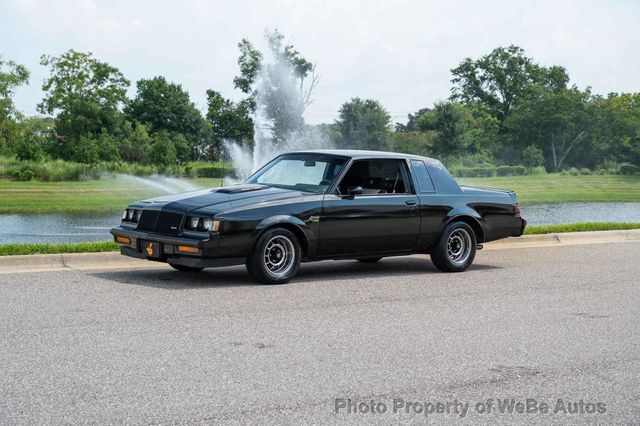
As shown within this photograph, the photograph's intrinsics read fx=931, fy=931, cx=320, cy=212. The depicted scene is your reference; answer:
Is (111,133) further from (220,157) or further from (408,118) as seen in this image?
(408,118)

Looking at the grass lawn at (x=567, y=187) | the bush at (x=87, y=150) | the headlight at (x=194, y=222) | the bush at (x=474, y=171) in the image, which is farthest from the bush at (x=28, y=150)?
the headlight at (x=194, y=222)

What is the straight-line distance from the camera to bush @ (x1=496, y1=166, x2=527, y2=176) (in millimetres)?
61719

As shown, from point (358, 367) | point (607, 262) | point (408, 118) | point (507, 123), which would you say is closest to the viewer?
point (358, 367)

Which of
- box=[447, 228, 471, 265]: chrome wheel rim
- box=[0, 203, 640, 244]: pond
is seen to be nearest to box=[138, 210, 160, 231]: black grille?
box=[447, 228, 471, 265]: chrome wheel rim

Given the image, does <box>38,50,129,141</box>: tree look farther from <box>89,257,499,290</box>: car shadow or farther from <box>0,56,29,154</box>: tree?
<box>89,257,499,290</box>: car shadow

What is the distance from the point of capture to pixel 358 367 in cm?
682

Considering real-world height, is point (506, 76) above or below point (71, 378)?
above

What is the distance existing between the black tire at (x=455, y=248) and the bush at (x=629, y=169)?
50.9m

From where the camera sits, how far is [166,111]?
2079 inches

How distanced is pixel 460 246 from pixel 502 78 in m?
79.3

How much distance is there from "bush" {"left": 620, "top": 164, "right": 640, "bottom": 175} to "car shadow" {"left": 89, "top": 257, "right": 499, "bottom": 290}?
5001 centimetres

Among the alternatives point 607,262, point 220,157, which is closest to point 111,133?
point 220,157

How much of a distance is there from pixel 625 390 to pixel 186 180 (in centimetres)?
3749

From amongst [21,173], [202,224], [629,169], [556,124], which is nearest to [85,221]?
[21,173]
